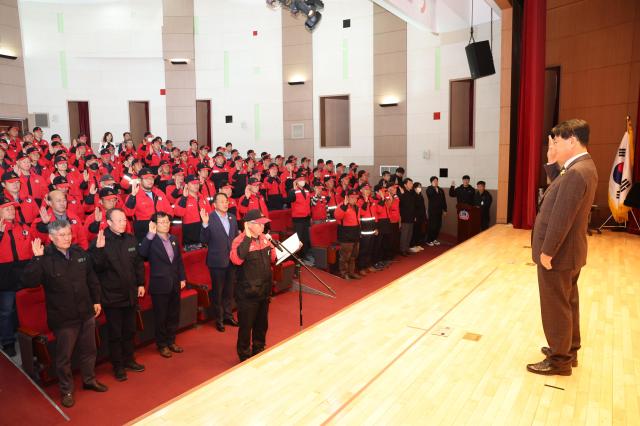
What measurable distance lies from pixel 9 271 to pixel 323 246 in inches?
177

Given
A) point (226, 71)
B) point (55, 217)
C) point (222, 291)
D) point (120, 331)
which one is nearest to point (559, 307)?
point (120, 331)

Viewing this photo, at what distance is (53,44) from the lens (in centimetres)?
1368

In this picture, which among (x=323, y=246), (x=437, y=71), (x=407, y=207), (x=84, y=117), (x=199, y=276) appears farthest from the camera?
(x=84, y=117)

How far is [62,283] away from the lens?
362 cm

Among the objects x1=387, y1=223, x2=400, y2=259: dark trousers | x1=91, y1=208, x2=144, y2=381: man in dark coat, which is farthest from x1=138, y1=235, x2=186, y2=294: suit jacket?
x1=387, y1=223, x2=400, y2=259: dark trousers

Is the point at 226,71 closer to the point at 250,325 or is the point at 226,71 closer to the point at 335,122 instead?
the point at 335,122

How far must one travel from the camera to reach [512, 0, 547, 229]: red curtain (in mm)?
7246

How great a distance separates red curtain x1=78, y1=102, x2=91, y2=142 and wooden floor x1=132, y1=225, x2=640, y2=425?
13.0 m

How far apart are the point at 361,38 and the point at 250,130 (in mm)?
4202

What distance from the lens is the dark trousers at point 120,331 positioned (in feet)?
13.4

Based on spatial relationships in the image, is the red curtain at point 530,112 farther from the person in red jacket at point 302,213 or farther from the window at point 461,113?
the person in red jacket at point 302,213

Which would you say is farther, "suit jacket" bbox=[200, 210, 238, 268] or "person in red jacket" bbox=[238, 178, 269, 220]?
"person in red jacket" bbox=[238, 178, 269, 220]

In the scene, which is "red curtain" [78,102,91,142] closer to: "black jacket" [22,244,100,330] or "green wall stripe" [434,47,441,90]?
"green wall stripe" [434,47,441,90]

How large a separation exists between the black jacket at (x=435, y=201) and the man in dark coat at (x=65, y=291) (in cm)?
805
